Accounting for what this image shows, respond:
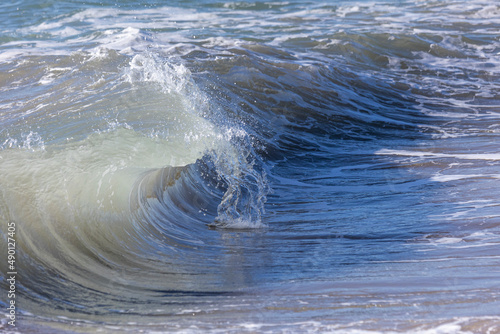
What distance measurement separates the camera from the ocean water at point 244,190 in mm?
2447

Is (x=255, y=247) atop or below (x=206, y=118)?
below

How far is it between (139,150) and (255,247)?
138cm

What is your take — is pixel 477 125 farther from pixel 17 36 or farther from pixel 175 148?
pixel 17 36

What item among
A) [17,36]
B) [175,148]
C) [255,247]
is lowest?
[255,247]

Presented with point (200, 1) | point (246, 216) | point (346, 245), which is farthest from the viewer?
point (200, 1)

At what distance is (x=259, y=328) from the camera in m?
2.22

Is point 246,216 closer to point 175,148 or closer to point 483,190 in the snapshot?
point 175,148

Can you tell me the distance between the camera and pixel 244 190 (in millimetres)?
4191

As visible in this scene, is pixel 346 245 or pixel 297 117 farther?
pixel 297 117

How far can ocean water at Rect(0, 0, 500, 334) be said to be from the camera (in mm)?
2447

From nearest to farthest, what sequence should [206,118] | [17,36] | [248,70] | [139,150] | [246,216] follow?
1. [246,216]
2. [139,150]
3. [206,118]
4. [248,70]
5. [17,36]

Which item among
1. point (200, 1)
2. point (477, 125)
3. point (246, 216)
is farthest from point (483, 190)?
point (200, 1)

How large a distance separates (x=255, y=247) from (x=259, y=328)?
1043 mm

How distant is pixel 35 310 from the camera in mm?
2463
